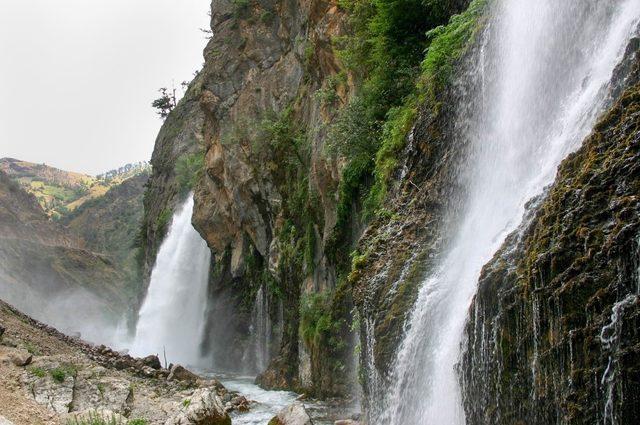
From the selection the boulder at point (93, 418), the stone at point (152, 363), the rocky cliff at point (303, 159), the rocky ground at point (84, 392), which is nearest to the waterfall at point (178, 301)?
the rocky cliff at point (303, 159)

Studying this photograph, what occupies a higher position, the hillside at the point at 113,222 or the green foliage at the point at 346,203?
the hillside at the point at 113,222

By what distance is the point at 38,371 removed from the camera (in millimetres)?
15633

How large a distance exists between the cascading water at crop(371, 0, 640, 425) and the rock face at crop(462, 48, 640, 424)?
39.1 inches

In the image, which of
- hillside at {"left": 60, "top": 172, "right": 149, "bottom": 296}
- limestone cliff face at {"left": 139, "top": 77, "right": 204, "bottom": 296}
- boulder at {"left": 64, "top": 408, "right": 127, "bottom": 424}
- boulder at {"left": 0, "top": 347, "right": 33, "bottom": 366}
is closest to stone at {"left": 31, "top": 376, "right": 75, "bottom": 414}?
boulder at {"left": 64, "top": 408, "right": 127, "bottom": 424}

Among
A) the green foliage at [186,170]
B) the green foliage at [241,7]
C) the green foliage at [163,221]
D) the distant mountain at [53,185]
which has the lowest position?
the green foliage at [163,221]

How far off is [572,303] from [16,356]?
15406mm

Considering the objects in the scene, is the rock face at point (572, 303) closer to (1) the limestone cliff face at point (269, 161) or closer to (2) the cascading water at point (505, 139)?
(2) the cascading water at point (505, 139)

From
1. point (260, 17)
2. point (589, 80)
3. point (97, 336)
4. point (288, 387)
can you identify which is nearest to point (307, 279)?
point (288, 387)

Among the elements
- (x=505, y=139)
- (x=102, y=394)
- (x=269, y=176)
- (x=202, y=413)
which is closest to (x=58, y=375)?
(x=102, y=394)

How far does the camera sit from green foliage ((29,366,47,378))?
15.5 m

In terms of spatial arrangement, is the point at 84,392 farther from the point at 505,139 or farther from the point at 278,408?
the point at 505,139

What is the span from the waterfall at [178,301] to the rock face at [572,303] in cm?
Result: 3104

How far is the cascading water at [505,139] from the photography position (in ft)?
27.7

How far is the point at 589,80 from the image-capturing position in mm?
8547
